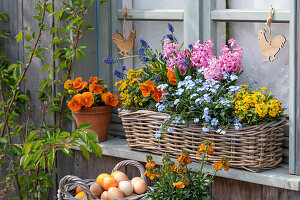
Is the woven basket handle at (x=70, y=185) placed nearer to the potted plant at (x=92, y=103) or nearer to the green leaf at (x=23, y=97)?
the potted plant at (x=92, y=103)

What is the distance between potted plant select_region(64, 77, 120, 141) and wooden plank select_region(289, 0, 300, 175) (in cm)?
97

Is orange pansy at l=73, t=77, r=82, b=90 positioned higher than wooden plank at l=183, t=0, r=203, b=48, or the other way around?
wooden plank at l=183, t=0, r=203, b=48

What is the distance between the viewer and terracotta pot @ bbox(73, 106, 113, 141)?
264 cm

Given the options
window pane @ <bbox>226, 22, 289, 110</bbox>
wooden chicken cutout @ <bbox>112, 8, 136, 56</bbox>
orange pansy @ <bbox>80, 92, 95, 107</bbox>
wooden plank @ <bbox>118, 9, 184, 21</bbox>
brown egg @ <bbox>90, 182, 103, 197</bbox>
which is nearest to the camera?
window pane @ <bbox>226, 22, 289, 110</bbox>

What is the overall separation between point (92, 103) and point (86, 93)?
60 millimetres

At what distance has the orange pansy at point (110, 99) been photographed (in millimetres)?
2645

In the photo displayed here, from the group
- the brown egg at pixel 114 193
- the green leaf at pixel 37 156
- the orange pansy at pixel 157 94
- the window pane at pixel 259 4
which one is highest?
the window pane at pixel 259 4

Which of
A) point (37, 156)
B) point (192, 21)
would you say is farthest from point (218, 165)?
point (37, 156)

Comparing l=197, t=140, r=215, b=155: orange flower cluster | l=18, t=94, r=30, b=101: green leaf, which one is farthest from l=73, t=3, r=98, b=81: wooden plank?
l=197, t=140, r=215, b=155: orange flower cluster

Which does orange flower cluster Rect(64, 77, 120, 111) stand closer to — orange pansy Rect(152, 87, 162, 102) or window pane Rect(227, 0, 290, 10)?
orange pansy Rect(152, 87, 162, 102)

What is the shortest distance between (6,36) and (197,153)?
161 cm

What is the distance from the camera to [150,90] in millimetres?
2270

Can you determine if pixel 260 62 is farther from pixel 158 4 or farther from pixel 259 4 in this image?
pixel 158 4

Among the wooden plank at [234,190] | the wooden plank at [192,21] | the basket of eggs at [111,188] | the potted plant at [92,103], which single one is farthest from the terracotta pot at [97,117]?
the wooden plank at [234,190]
